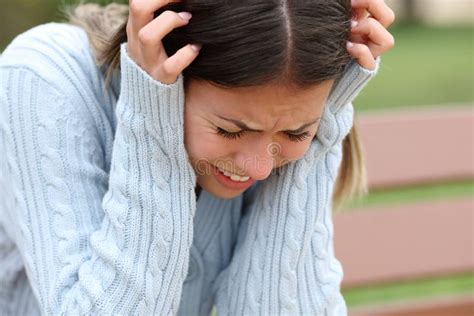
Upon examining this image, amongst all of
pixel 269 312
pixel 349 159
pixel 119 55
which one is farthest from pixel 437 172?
pixel 119 55

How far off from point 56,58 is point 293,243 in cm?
61

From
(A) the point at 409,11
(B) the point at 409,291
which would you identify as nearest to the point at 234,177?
(B) the point at 409,291

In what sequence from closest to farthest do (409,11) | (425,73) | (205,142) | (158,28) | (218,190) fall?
1. (158,28)
2. (205,142)
3. (218,190)
4. (425,73)
5. (409,11)

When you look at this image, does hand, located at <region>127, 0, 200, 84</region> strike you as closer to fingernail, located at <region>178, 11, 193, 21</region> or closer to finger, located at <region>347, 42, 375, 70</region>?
fingernail, located at <region>178, 11, 193, 21</region>

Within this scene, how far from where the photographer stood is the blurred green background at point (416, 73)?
3.98 metres

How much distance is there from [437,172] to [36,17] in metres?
5.34

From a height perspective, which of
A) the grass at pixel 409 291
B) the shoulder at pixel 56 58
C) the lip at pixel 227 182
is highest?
the shoulder at pixel 56 58

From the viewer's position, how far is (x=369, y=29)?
175cm

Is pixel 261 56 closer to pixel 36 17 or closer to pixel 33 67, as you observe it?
pixel 33 67

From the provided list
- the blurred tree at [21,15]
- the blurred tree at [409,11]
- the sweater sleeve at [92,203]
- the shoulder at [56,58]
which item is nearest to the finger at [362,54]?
the sweater sleeve at [92,203]

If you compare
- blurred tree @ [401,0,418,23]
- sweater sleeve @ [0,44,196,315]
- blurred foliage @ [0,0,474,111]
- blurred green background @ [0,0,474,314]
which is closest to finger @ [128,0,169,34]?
sweater sleeve @ [0,44,196,315]

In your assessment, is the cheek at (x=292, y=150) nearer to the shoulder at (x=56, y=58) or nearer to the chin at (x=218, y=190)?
the chin at (x=218, y=190)

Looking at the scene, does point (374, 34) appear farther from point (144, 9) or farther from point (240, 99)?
point (144, 9)

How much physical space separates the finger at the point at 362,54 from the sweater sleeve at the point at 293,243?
131 millimetres
